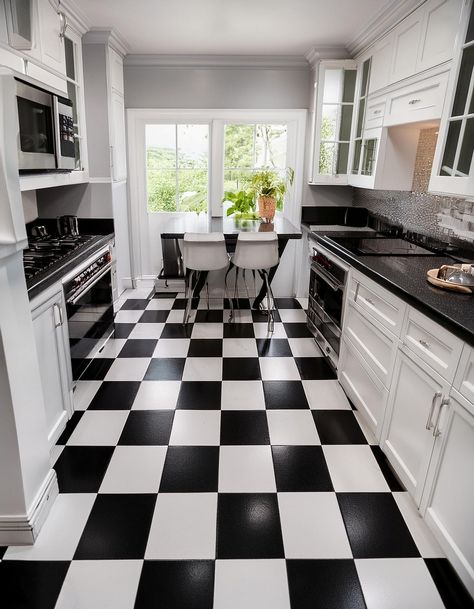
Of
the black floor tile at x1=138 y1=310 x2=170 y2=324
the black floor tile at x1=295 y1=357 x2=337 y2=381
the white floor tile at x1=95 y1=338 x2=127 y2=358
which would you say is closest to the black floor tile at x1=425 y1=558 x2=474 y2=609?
the black floor tile at x1=295 y1=357 x2=337 y2=381

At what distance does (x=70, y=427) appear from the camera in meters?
2.39

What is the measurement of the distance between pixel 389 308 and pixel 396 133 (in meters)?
1.60

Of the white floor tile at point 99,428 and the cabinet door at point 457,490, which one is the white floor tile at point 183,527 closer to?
the white floor tile at point 99,428

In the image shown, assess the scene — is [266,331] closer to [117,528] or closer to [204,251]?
[204,251]

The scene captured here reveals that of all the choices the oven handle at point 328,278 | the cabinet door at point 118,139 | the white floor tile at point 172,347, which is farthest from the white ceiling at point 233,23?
the white floor tile at point 172,347

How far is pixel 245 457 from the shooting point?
2168mm

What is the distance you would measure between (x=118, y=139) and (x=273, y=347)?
2.51m

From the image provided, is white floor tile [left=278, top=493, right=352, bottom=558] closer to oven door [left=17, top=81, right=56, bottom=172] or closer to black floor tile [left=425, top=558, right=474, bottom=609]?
black floor tile [left=425, top=558, right=474, bottom=609]

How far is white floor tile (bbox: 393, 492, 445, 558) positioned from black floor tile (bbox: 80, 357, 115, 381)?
6.40ft

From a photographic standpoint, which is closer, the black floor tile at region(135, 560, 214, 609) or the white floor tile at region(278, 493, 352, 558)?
the black floor tile at region(135, 560, 214, 609)

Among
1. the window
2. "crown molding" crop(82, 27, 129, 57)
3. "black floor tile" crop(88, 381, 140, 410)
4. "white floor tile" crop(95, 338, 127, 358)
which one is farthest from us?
the window

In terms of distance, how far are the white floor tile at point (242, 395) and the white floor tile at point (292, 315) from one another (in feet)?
3.98

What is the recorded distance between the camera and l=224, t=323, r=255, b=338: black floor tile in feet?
12.0

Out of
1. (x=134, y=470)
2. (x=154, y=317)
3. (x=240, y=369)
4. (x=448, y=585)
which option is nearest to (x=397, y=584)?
(x=448, y=585)
